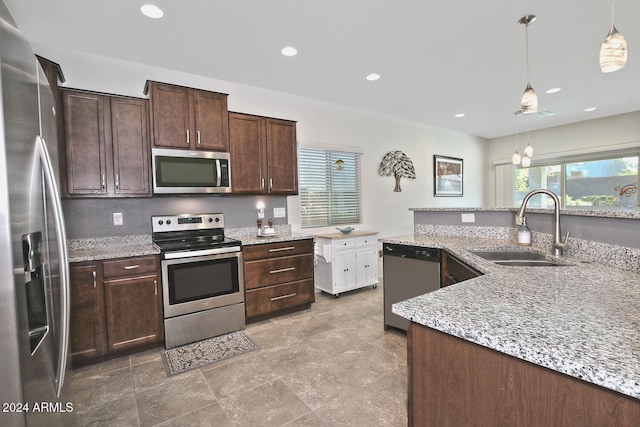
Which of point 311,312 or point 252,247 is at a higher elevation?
point 252,247

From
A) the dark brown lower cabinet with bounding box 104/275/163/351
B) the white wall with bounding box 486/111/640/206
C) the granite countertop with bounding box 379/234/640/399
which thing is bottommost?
the dark brown lower cabinet with bounding box 104/275/163/351

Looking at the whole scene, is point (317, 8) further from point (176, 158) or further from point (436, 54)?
point (176, 158)

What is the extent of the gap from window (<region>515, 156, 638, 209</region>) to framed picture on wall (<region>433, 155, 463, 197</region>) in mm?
1642

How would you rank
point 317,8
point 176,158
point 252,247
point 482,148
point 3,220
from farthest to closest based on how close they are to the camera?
point 482,148 → point 252,247 → point 176,158 → point 317,8 → point 3,220

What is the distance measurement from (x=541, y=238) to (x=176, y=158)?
3231 mm

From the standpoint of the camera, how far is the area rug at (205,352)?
2416 millimetres

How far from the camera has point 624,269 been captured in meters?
1.50

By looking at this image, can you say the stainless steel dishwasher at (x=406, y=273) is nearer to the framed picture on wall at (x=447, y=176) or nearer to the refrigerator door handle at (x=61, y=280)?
the refrigerator door handle at (x=61, y=280)

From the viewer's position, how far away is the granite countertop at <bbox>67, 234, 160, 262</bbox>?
2445 mm

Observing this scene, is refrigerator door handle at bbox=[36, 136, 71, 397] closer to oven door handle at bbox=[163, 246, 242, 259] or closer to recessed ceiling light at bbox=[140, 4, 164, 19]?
oven door handle at bbox=[163, 246, 242, 259]

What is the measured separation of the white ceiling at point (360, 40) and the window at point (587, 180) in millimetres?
1942

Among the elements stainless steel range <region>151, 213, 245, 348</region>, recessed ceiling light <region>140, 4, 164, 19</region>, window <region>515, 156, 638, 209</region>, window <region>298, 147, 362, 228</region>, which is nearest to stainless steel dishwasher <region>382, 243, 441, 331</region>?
stainless steel range <region>151, 213, 245, 348</region>

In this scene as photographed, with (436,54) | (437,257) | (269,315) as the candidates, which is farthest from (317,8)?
(269,315)

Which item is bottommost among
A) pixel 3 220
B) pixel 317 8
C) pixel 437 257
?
pixel 437 257
